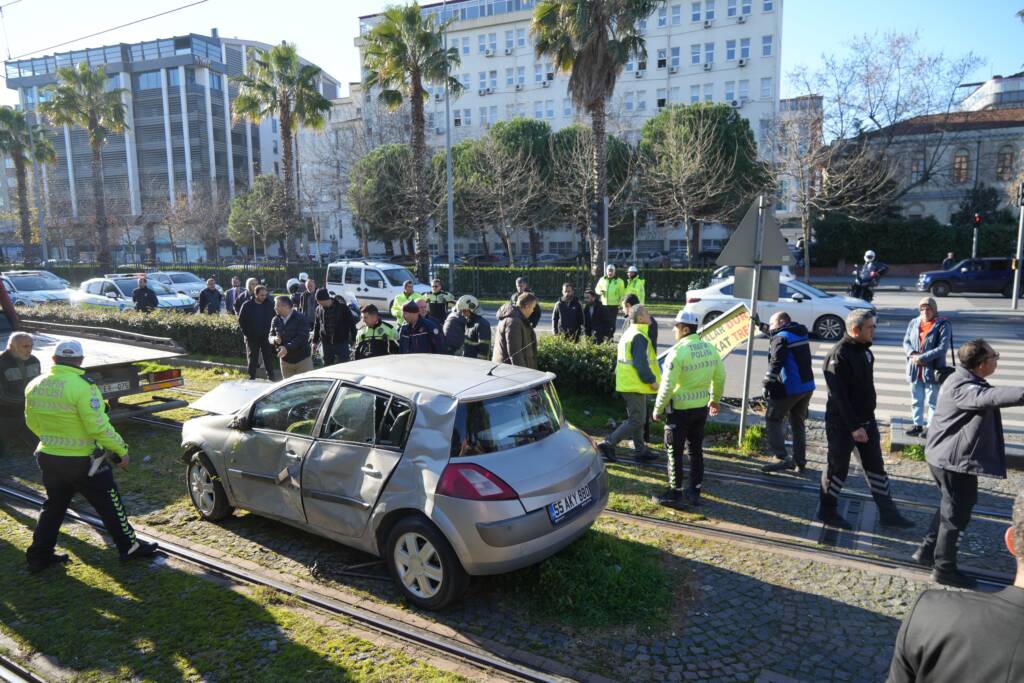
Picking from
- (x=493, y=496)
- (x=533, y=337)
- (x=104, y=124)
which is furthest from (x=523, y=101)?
(x=493, y=496)

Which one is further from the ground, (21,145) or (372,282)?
(21,145)

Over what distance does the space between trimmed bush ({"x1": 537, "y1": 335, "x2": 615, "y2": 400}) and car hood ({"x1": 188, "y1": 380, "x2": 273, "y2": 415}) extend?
4120 mm

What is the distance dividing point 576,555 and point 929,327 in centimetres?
560

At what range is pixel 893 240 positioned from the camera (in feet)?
140

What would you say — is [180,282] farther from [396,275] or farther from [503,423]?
[503,423]

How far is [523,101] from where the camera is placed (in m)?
69.1

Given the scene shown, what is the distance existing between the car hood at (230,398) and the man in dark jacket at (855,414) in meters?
4.97

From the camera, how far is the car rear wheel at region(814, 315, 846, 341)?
16.3m

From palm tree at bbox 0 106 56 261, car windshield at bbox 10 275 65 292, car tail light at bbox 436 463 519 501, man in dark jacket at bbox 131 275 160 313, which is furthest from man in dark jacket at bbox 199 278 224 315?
palm tree at bbox 0 106 56 261

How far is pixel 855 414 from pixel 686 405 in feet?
4.58

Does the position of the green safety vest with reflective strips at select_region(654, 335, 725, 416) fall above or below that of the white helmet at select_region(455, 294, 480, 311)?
below

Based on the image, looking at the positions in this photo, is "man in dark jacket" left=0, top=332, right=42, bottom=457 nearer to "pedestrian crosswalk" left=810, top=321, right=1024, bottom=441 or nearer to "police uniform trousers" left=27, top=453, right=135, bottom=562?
"police uniform trousers" left=27, top=453, right=135, bottom=562

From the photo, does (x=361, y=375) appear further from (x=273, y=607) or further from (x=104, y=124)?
(x=104, y=124)

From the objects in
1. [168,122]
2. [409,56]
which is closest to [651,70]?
[409,56]
